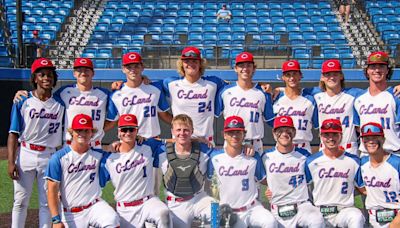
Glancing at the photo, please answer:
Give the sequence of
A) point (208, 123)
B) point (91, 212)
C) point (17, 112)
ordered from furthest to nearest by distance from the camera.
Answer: point (208, 123) < point (17, 112) < point (91, 212)

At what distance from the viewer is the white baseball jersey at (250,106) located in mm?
6379

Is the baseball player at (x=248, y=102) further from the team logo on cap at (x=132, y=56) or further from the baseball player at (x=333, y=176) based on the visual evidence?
the team logo on cap at (x=132, y=56)

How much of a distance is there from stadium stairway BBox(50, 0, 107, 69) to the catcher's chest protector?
10.3 m

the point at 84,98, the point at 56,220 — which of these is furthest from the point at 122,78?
the point at 56,220

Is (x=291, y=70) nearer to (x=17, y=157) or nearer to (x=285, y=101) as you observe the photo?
(x=285, y=101)

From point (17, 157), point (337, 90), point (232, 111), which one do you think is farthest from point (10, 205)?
point (337, 90)

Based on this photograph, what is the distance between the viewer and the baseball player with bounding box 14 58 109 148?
246 inches

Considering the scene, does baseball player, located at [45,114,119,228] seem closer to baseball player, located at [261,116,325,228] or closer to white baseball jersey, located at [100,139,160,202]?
white baseball jersey, located at [100,139,160,202]

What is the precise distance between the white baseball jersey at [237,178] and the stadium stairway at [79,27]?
10.4 metres

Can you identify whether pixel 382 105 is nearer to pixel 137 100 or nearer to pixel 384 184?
pixel 384 184

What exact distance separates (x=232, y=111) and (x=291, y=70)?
780 millimetres

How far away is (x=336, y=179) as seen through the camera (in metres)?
5.66

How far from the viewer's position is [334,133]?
5.58m

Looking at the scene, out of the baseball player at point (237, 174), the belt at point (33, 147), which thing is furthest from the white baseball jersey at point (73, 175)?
the baseball player at point (237, 174)
